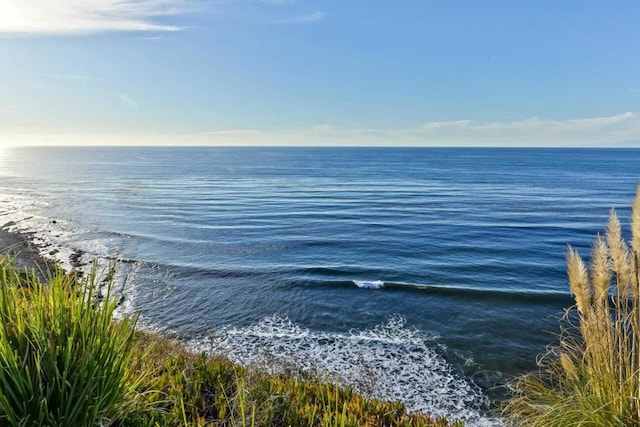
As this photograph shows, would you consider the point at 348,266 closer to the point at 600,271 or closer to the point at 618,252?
the point at 600,271

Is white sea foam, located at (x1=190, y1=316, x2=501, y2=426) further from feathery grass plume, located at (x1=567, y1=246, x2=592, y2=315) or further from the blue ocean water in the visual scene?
feathery grass plume, located at (x1=567, y1=246, x2=592, y2=315)

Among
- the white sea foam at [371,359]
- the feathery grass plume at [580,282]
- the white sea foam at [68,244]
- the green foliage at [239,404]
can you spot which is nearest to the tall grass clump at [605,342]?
the feathery grass plume at [580,282]

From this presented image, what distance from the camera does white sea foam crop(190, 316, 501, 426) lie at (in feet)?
29.4

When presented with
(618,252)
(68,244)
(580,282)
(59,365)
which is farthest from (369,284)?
(68,244)

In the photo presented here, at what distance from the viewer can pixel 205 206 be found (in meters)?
37.2

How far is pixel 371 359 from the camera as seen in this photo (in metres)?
10.7

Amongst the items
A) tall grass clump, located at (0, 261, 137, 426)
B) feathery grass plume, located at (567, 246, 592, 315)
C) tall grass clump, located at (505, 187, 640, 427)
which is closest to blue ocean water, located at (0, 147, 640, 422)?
tall grass clump, located at (505, 187, 640, 427)

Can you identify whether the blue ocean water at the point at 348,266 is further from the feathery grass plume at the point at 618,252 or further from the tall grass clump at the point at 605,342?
the feathery grass plume at the point at 618,252

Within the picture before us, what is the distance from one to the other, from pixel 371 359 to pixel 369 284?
624cm

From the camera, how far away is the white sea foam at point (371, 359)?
8.97m

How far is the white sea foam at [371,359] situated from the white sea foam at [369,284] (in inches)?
124

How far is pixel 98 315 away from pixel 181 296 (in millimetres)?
13134

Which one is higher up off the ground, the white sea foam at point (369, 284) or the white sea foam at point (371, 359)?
the white sea foam at point (369, 284)

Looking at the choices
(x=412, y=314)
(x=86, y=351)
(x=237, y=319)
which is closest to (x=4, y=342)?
(x=86, y=351)
